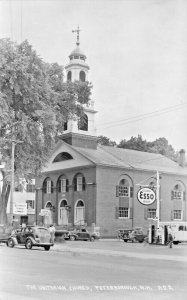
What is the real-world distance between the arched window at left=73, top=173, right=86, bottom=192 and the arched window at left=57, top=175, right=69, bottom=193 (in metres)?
0.68

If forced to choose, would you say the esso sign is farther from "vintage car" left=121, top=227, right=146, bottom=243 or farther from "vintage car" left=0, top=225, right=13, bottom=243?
"vintage car" left=121, top=227, right=146, bottom=243

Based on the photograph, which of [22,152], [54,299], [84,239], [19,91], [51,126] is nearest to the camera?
[54,299]

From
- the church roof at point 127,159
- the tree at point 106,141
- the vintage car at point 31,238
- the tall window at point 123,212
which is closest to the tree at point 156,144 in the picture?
the tree at point 106,141

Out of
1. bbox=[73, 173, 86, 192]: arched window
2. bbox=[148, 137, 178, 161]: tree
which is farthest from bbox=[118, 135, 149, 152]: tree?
bbox=[73, 173, 86, 192]: arched window

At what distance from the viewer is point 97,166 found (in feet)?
120

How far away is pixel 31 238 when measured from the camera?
20469 mm

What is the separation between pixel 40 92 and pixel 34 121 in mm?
1453

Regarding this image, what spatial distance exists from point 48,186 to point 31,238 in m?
16.4

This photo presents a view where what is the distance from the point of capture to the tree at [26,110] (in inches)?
814

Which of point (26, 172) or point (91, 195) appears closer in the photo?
point (26, 172)

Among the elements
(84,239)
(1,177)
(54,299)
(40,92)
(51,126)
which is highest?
(40,92)

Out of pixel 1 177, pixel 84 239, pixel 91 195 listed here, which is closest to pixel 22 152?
pixel 1 177

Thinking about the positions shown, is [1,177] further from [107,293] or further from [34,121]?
[107,293]

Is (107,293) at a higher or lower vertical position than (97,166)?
lower
